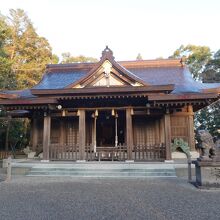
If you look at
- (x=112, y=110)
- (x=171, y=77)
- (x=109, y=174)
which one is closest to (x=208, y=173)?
(x=109, y=174)

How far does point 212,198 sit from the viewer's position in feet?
20.5

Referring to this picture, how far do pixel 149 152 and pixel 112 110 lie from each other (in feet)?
10.1

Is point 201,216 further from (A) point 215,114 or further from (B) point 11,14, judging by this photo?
(B) point 11,14

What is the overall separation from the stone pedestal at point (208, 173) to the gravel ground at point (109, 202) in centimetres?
36

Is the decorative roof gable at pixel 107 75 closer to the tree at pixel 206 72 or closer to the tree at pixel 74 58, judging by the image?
the tree at pixel 206 72

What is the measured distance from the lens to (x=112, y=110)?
527 inches

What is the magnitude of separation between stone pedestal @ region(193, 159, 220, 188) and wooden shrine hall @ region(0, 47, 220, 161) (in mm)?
4126

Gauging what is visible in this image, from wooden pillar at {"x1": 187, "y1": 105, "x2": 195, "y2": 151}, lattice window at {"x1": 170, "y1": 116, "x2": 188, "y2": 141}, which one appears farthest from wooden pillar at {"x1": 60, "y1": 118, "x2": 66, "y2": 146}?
wooden pillar at {"x1": 187, "y1": 105, "x2": 195, "y2": 151}

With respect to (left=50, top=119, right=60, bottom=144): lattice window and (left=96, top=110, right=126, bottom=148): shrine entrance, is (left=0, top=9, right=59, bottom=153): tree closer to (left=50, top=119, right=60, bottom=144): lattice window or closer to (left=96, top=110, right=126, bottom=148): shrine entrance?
(left=50, top=119, right=60, bottom=144): lattice window

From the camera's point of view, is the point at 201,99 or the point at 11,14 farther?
the point at 11,14

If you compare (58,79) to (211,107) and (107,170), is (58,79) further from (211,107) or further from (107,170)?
(211,107)

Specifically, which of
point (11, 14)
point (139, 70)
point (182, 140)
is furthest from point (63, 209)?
point (11, 14)

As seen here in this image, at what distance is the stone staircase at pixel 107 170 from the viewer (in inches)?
404

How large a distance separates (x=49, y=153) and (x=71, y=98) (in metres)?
3.22
